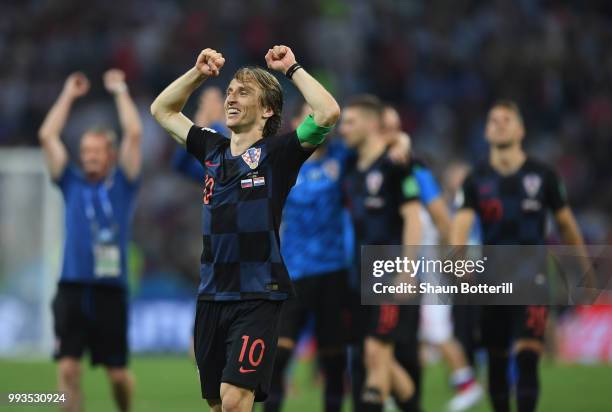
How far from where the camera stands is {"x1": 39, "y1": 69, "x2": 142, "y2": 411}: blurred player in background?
852cm

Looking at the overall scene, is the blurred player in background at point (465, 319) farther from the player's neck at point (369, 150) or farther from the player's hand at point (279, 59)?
the player's hand at point (279, 59)

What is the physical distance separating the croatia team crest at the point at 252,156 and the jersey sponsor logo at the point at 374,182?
277 centimetres

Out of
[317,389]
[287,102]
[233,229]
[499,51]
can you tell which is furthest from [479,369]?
[233,229]

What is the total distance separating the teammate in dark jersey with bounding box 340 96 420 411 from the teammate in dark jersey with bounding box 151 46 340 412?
251 cm

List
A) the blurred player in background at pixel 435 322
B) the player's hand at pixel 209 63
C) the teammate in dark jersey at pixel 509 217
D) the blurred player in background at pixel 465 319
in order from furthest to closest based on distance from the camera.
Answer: the blurred player in background at pixel 465 319 → the blurred player in background at pixel 435 322 → the teammate in dark jersey at pixel 509 217 → the player's hand at pixel 209 63

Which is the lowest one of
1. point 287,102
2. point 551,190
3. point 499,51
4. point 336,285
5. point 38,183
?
point 336,285

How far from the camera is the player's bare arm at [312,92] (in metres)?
5.54

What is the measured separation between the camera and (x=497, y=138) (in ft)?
28.0

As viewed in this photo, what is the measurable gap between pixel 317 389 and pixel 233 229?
7.70m

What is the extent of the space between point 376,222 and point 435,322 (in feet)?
17.4

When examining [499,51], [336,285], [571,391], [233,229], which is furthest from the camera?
[499,51]

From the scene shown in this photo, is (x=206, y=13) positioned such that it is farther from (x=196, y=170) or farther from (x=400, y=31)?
(x=196, y=170)

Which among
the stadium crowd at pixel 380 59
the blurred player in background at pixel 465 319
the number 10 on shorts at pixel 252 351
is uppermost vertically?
the stadium crowd at pixel 380 59

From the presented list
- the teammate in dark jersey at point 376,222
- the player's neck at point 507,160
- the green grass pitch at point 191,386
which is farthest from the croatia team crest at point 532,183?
the green grass pitch at point 191,386
